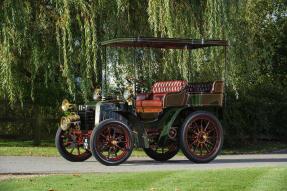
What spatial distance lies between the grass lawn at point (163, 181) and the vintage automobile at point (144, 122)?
5.61ft

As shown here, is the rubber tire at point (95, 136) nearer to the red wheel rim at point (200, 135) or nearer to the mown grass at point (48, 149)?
the red wheel rim at point (200, 135)

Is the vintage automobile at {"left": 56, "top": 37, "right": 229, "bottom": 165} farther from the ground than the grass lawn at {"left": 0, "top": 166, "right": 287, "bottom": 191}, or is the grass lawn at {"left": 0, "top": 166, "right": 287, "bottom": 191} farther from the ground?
the vintage automobile at {"left": 56, "top": 37, "right": 229, "bottom": 165}

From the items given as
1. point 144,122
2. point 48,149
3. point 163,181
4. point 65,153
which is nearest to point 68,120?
point 65,153

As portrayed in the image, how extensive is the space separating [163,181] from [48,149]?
8.03m

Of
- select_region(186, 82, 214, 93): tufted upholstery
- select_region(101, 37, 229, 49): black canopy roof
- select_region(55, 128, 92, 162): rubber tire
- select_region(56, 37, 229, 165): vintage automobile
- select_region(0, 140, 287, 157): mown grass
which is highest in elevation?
select_region(101, 37, 229, 49): black canopy roof

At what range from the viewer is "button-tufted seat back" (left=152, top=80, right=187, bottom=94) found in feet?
39.2

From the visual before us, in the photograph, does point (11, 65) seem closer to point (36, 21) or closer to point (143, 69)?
point (36, 21)

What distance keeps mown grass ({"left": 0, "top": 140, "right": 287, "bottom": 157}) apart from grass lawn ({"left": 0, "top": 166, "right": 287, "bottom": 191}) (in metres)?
5.02

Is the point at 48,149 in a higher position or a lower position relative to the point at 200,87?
lower

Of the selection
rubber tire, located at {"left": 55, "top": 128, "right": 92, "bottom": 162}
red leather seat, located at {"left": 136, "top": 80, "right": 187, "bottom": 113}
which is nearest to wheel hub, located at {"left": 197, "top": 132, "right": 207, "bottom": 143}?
red leather seat, located at {"left": 136, "top": 80, "right": 187, "bottom": 113}

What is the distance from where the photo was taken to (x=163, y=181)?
841 cm

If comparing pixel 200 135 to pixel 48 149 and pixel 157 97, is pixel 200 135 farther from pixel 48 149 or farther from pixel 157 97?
pixel 48 149

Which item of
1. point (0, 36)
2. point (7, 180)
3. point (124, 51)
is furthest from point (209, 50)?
point (7, 180)

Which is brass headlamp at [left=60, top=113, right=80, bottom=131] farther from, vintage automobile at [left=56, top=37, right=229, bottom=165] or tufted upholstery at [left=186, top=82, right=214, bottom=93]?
tufted upholstery at [left=186, top=82, right=214, bottom=93]
